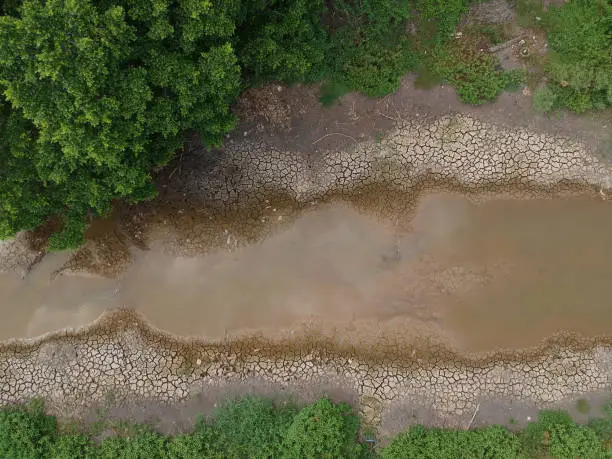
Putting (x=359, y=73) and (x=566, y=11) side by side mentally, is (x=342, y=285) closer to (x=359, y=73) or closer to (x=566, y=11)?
(x=359, y=73)

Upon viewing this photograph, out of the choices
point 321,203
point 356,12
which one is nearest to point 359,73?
point 356,12

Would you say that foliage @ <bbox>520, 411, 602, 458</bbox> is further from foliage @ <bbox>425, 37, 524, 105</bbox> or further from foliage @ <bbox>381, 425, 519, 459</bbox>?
foliage @ <bbox>425, 37, 524, 105</bbox>

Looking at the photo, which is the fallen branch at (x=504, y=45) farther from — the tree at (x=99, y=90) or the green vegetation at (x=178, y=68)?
the tree at (x=99, y=90)

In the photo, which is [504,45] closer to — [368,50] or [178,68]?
[368,50]

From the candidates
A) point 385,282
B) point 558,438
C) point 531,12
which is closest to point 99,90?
point 385,282

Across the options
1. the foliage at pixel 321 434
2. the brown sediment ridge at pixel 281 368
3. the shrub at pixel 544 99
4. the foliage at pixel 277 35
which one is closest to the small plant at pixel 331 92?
the foliage at pixel 277 35

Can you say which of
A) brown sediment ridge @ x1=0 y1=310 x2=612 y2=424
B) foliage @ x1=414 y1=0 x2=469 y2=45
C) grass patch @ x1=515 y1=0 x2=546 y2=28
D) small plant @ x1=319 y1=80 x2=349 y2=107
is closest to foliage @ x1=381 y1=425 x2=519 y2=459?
brown sediment ridge @ x1=0 y1=310 x2=612 y2=424
